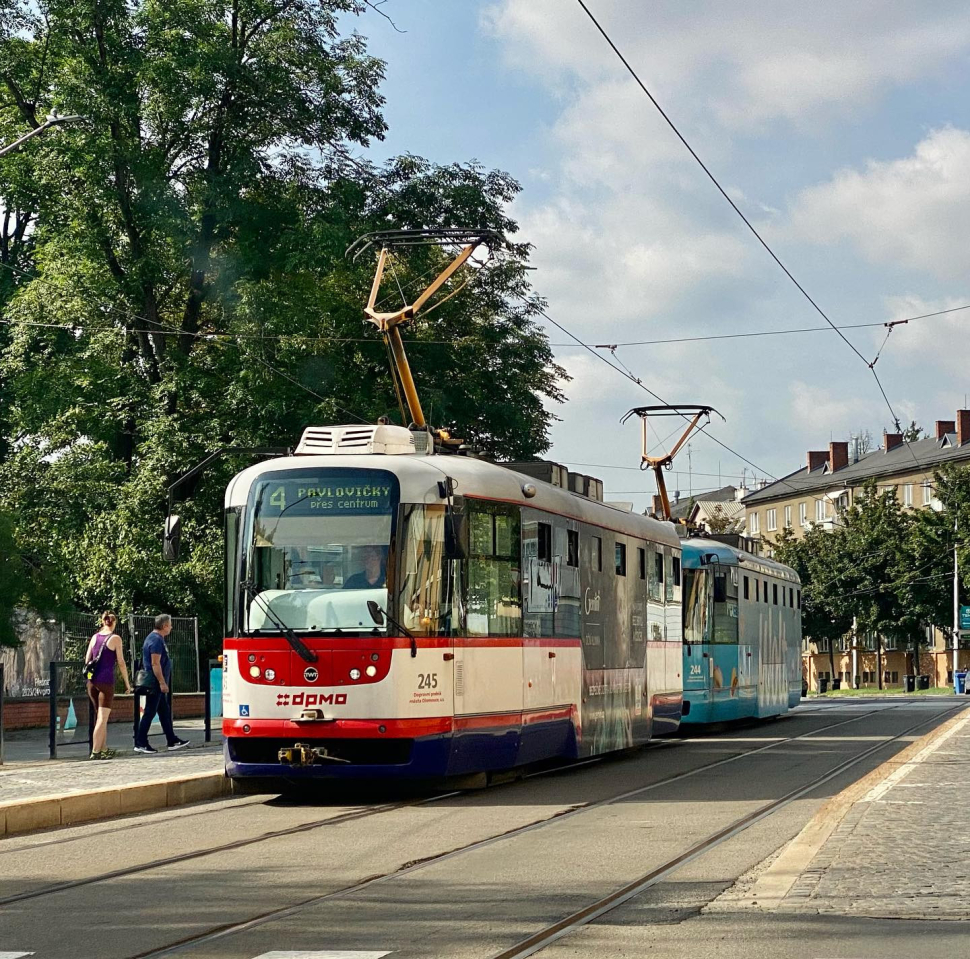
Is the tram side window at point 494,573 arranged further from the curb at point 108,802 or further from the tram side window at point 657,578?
the tram side window at point 657,578

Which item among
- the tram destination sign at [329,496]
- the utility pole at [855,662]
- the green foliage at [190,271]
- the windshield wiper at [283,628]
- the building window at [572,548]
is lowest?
the utility pole at [855,662]

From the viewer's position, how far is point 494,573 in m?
15.3

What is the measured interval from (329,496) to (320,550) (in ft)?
1.64

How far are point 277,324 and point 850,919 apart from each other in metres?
28.2

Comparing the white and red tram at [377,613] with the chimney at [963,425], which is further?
the chimney at [963,425]

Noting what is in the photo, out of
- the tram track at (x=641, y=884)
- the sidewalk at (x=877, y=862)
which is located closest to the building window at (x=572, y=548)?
the tram track at (x=641, y=884)

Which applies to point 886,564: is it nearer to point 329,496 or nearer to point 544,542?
point 544,542

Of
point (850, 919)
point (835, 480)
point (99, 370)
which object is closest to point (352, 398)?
point (99, 370)

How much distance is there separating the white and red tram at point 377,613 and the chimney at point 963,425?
85.5 metres

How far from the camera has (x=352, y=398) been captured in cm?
3609

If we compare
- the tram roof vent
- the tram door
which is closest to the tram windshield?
the tram roof vent

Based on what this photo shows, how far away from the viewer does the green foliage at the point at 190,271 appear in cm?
3522

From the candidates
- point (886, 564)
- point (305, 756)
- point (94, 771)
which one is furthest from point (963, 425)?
point (305, 756)

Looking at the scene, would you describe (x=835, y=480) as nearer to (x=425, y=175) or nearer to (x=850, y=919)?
(x=425, y=175)
